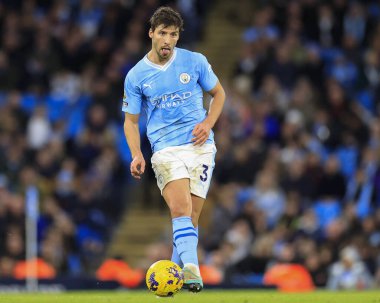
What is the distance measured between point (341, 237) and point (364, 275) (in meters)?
0.88

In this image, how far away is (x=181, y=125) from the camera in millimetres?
12281

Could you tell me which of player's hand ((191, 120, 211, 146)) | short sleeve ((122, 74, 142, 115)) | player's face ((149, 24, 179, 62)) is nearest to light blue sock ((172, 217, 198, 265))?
player's hand ((191, 120, 211, 146))

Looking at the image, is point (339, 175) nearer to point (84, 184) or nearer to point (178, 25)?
point (84, 184)

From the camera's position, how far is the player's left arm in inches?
479

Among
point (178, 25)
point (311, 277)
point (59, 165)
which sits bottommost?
point (311, 277)

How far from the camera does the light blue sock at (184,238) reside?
1184cm

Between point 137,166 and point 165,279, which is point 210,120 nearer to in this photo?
point 137,166

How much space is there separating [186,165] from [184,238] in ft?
2.54

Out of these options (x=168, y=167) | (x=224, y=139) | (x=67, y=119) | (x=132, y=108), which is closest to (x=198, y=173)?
(x=168, y=167)

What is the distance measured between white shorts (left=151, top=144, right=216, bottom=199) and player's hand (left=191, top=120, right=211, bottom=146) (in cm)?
9

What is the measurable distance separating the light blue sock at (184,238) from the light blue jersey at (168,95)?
0.84 metres

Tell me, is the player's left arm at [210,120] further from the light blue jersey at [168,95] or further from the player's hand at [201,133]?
the light blue jersey at [168,95]

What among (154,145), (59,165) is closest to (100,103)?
(59,165)

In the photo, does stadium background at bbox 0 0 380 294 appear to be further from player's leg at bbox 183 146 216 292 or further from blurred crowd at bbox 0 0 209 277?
player's leg at bbox 183 146 216 292
